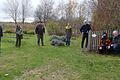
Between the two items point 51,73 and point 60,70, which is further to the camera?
point 60,70

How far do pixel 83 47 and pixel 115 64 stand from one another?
7113 mm

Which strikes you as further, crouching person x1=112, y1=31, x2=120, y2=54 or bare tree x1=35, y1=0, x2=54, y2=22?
bare tree x1=35, y1=0, x2=54, y2=22

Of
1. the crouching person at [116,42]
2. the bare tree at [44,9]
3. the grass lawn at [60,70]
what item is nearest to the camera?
the grass lawn at [60,70]

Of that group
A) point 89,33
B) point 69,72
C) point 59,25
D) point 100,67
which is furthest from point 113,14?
point 59,25

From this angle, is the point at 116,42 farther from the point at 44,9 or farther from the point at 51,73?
Result: the point at 44,9

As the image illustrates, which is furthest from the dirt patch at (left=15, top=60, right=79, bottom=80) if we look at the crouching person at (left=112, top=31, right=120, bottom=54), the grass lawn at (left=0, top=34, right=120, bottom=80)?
Answer: the crouching person at (left=112, top=31, right=120, bottom=54)

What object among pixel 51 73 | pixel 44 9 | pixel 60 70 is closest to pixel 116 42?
pixel 60 70

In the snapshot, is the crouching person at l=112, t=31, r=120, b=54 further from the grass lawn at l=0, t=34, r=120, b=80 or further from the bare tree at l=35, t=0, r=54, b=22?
the bare tree at l=35, t=0, r=54, b=22

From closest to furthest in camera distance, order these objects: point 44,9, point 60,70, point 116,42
→ point 60,70
point 116,42
point 44,9

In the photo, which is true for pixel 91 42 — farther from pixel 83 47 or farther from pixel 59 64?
pixel 59 64

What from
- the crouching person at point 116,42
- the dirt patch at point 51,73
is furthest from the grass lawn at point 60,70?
the crouching person at point 116,42

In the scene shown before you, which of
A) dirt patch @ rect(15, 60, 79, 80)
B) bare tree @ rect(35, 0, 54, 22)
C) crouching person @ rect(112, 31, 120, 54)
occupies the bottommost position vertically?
dirt patch @ rect(15, 60, 79, 80)

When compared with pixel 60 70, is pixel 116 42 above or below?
above

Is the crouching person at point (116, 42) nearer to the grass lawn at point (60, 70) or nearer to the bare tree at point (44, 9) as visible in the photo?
the grass lawn at point (60, 70)
